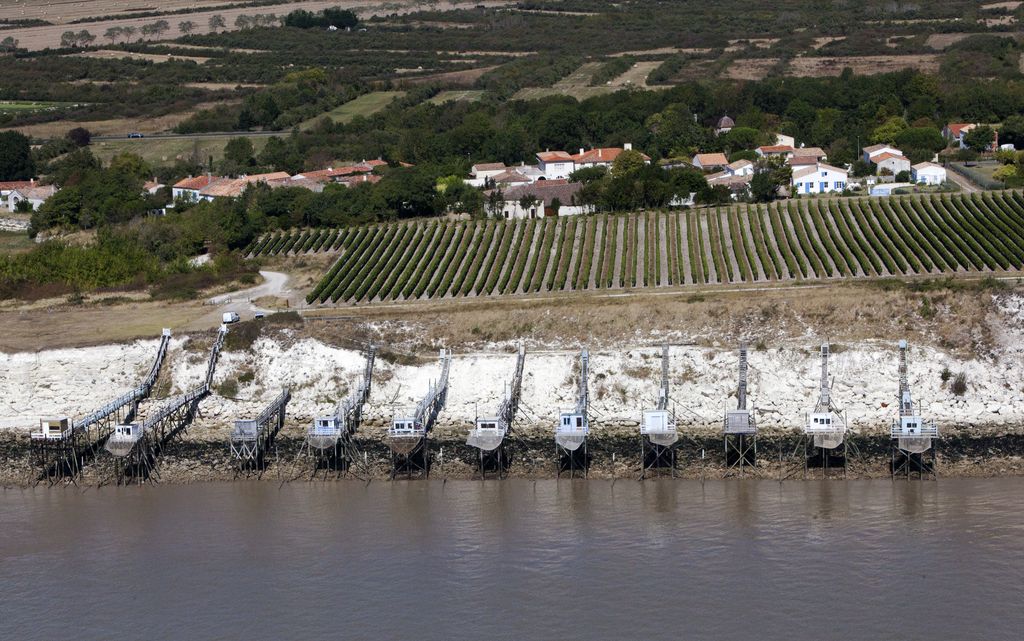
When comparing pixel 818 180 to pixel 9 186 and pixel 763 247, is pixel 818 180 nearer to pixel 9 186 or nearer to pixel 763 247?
pixel 763 247

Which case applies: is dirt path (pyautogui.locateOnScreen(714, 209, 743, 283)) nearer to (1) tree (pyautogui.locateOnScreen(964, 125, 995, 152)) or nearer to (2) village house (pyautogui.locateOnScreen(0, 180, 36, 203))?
(1) tree (pyautogui.locateOnScreen(964, 125, 995, 152))

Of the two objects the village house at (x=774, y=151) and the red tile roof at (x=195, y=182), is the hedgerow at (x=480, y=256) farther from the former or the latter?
the red tile roof at (x=195, y=182)

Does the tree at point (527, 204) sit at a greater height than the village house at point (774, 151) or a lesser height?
lesser

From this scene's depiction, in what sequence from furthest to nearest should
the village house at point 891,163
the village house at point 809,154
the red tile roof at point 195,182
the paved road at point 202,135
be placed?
the paved road at point 202,135
the red tile roof at point 195,182
the village house at point 809,154
the village house at point 891,163

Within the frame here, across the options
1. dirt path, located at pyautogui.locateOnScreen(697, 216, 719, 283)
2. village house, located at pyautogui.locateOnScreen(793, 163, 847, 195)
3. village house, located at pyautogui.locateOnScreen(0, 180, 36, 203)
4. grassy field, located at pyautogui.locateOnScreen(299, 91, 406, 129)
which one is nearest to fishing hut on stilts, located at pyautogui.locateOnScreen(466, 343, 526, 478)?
dirt path, located at pyautogui.locateOnScreen(697, 216, 719, 283)

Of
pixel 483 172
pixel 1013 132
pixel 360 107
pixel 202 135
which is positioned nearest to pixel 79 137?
pixel 202 135

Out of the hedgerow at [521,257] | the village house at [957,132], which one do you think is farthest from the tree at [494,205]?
the village house at [957,132]

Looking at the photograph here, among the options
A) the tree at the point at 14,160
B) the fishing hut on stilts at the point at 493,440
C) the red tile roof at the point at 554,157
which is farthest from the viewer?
the tree at the point at 14,160
